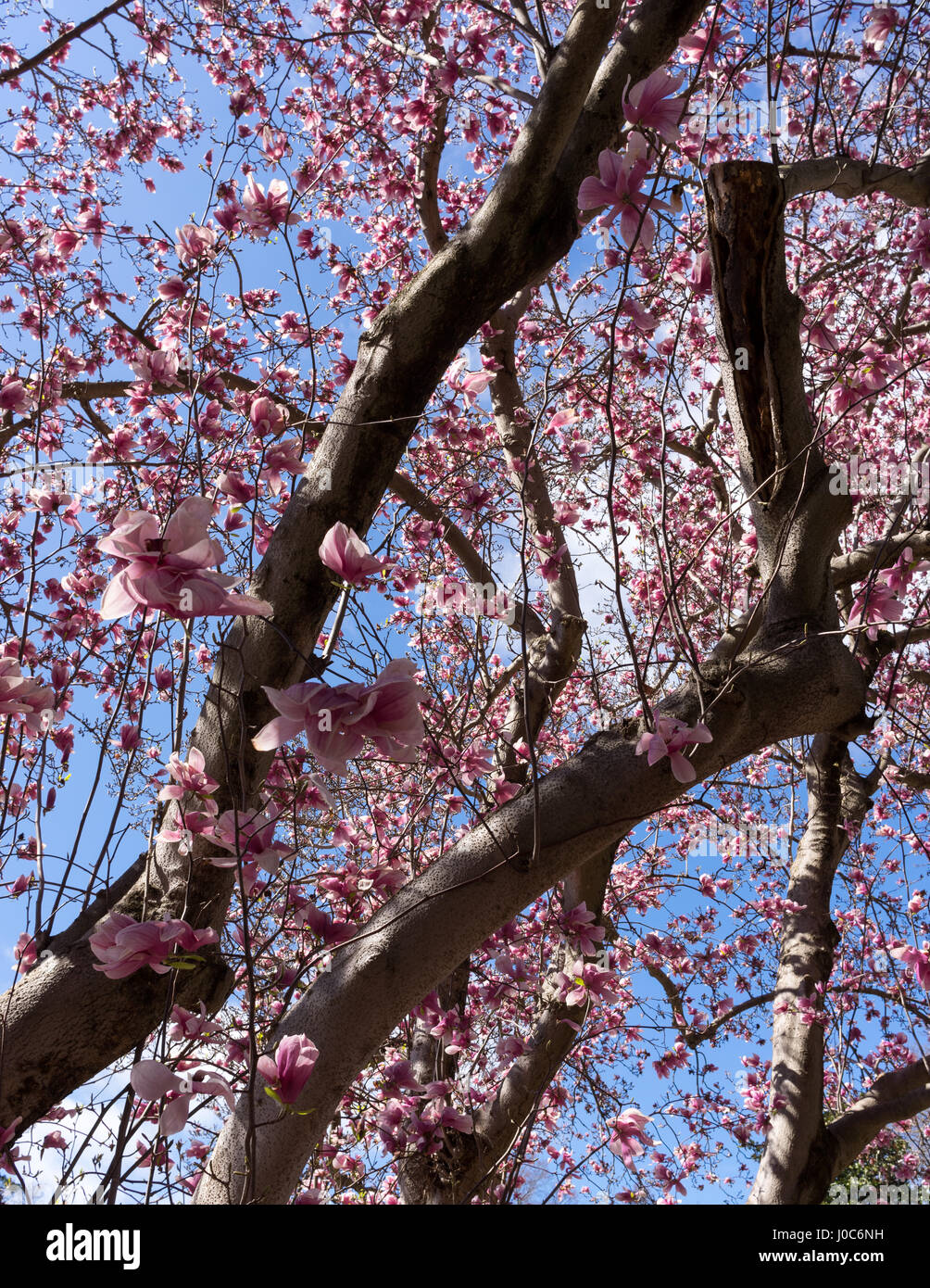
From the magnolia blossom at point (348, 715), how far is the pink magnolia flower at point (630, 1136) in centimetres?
164

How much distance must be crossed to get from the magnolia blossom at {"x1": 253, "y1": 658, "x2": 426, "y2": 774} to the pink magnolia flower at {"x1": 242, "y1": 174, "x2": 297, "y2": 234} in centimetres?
155

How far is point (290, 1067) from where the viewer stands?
4.07 ft

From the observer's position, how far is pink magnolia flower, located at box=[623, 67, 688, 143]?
1.40 metres

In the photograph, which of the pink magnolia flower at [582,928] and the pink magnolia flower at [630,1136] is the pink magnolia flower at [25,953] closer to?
the pink magnolia flower at [582,928]

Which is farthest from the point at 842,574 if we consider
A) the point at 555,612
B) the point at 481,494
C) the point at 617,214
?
the point at 617,214

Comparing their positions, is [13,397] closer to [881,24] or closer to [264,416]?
[264,416]

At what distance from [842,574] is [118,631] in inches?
125

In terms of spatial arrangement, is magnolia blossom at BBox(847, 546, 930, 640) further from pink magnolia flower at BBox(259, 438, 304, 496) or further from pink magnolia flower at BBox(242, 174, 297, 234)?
pink magnolia flower at BBox(242, 174, 297, 234)

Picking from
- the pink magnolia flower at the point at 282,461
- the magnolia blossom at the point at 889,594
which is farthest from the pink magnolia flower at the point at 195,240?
the magnolia blossom at the point at 889,594

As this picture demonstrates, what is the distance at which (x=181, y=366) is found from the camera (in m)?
2.69

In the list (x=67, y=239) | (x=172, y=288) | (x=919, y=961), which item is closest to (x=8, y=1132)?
(x=172, y=288)

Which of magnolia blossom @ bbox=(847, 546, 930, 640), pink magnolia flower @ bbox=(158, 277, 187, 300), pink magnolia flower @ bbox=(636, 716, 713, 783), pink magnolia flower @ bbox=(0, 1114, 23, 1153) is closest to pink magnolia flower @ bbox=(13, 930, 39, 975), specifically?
pink magnolia flower @ bbox=(0, 1114, 23, 1153)

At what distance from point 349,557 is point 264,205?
1.37 meters
